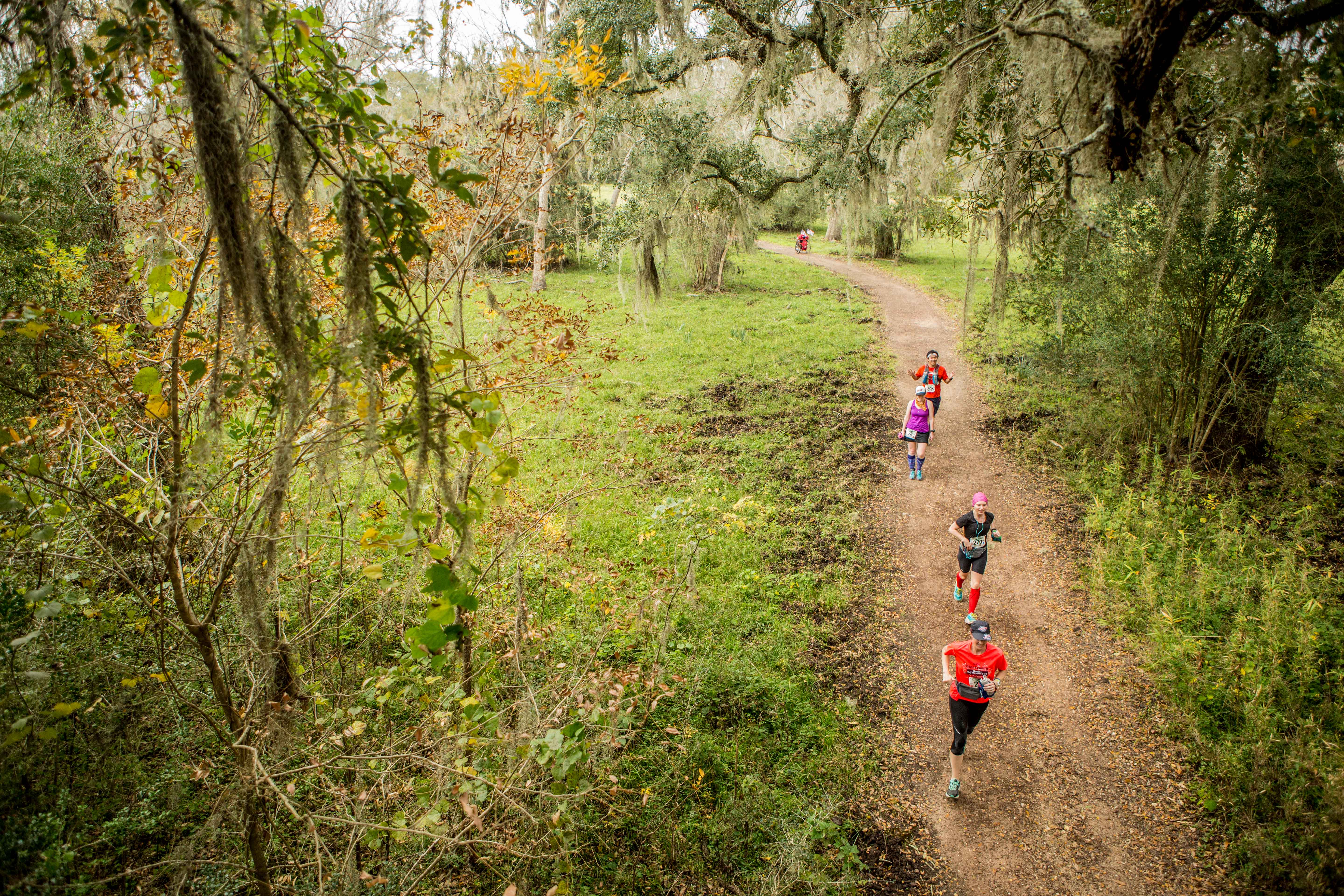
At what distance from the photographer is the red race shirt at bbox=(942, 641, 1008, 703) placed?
16.2 feet

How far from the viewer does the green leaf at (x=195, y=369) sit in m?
2.16

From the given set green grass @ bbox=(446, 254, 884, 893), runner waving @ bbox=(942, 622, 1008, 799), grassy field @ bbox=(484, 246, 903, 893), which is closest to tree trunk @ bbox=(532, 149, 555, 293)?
grassy field @ bbox=(484, 246, 903, 893)

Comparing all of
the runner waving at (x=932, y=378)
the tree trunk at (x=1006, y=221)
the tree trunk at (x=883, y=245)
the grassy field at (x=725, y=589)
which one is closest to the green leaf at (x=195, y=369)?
the grassy field at (x=725, y=589)

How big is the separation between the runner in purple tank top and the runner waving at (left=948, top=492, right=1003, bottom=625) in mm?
2470

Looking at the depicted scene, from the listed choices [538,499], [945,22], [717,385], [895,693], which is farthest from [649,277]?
[895,693]

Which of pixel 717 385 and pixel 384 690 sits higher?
pixel 717 385

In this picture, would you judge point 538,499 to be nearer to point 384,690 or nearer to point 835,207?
point 384,690

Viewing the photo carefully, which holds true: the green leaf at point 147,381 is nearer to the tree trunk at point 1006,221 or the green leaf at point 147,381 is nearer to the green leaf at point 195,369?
the green leaf at point 195,369

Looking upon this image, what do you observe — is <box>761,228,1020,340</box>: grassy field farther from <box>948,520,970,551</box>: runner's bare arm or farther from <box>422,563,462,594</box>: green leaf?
<box>422,563,462,594</box>: green leaf

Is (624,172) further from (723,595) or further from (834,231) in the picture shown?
(834,231)

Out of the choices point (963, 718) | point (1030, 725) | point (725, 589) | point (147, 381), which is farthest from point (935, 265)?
point (147, 381)

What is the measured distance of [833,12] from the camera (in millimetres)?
9953

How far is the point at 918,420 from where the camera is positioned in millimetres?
9102

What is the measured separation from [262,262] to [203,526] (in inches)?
97.5
